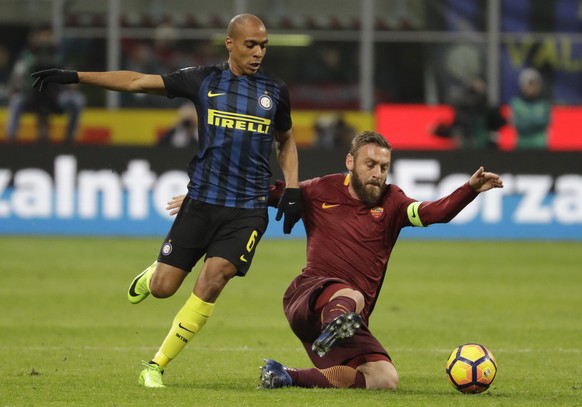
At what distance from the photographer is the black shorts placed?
7914 millimetres

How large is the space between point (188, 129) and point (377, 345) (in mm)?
13416

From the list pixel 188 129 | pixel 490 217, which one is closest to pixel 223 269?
pixel 490 217

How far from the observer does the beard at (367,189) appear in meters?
7.89

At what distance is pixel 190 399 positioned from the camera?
7.16 m

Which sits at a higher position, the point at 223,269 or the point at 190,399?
the point at 223,269

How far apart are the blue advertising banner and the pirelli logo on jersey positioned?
10.4 metres

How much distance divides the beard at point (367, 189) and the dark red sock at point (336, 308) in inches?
34.7

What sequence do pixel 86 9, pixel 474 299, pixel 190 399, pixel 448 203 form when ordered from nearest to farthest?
pixel 190 399
pixel 448 203
pixel 474 299
pixel 86 9

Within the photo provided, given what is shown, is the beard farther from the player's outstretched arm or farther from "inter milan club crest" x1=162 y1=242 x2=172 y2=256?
the player's outstretched arm

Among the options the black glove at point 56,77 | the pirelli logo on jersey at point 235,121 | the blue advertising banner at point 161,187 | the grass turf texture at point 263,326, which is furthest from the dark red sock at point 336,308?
the blue advertising banner at point 161,187

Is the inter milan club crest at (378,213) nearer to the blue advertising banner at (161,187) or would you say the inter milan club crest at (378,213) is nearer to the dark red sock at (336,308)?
the dark red sock at (336,308)

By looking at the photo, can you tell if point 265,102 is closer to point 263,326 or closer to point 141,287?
point 141,287

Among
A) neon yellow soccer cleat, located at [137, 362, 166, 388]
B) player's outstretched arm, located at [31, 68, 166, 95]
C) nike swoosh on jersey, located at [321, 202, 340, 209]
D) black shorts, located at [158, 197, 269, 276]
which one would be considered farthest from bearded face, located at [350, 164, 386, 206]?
neon yellow soccer cleat, located at [137, 362, 166, 388]

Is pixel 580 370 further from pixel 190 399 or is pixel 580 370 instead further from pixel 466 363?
pixel 190 399
